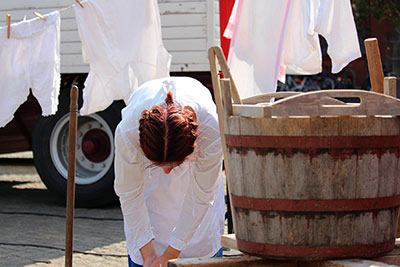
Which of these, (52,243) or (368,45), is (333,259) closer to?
(368,45)

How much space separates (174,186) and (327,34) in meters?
2.12

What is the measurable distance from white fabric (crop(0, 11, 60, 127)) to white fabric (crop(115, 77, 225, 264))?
221 cm

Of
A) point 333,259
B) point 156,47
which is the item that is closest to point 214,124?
point 333,259

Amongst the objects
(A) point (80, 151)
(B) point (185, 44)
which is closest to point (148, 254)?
(B) point (185, 44)

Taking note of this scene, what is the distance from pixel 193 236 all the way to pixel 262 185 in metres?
0.84

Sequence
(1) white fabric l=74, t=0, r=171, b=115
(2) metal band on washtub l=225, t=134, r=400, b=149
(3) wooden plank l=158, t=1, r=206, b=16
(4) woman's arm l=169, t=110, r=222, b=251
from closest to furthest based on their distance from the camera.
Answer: (2) metal band on washtub l=225, t=134, r=400, b=149, (4) woman's arm l=169, t=110, r=222, b=251, (1) white fabric l=74, t=0, r=171, b=115, (3) wooden plank l=158, t=1, r=206, b=16

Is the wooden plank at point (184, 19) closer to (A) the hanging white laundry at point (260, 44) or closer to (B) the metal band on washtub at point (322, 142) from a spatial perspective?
(A) the hanging white laundry at point (260, 44)

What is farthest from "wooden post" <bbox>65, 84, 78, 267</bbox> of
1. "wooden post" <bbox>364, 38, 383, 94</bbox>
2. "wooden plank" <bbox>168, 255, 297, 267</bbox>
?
"wooden post" <bbox>364, 38, 383, 94</bbox>

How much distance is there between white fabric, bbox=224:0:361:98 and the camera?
4.51m

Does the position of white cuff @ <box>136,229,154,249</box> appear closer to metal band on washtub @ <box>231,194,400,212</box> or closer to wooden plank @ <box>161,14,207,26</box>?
metal band on washtub @ <box>231,194,400,212</box>

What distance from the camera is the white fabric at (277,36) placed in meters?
4.51

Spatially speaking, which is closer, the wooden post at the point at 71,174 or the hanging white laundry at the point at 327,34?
the wooden post at the point at 71,174

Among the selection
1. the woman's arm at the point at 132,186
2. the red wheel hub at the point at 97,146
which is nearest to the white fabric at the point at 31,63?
the red wheel hub at the point at 97,146

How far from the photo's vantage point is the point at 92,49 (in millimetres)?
5000
